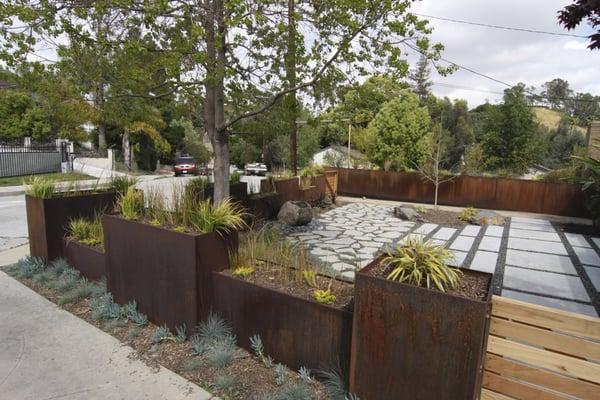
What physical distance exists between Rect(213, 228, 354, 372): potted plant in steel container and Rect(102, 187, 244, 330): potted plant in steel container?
0.58 feet

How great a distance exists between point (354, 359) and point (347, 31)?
320 centimetres

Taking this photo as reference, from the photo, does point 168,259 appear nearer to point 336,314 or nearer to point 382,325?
point 336,314

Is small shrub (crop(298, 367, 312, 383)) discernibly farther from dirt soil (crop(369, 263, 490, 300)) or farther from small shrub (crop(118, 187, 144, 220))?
small shrub (crop(118, 187, 144, 220))

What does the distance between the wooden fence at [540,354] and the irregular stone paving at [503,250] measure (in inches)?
78.1

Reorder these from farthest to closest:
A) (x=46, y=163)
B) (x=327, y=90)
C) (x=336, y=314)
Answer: (x=46, y=163) < (x=327, y=90) < (x=336, y=314)

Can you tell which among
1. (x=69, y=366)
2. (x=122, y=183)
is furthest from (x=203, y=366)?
(x=122, y=183)

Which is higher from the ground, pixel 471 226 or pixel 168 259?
pixel 168 259

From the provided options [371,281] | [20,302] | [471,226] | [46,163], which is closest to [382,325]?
[371,281]

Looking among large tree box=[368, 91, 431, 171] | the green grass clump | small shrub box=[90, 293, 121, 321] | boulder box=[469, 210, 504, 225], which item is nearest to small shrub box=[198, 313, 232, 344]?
small shrub box=[90, 293, 121, 321]

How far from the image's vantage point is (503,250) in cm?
616

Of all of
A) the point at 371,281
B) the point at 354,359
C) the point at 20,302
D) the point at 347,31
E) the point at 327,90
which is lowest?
the point at 20,302

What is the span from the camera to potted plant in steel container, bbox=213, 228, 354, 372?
7.66 feet

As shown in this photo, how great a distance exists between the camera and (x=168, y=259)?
2914 mm

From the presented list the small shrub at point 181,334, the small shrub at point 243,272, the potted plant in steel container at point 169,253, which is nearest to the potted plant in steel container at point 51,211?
the potted plant in steel container at point 169,253
